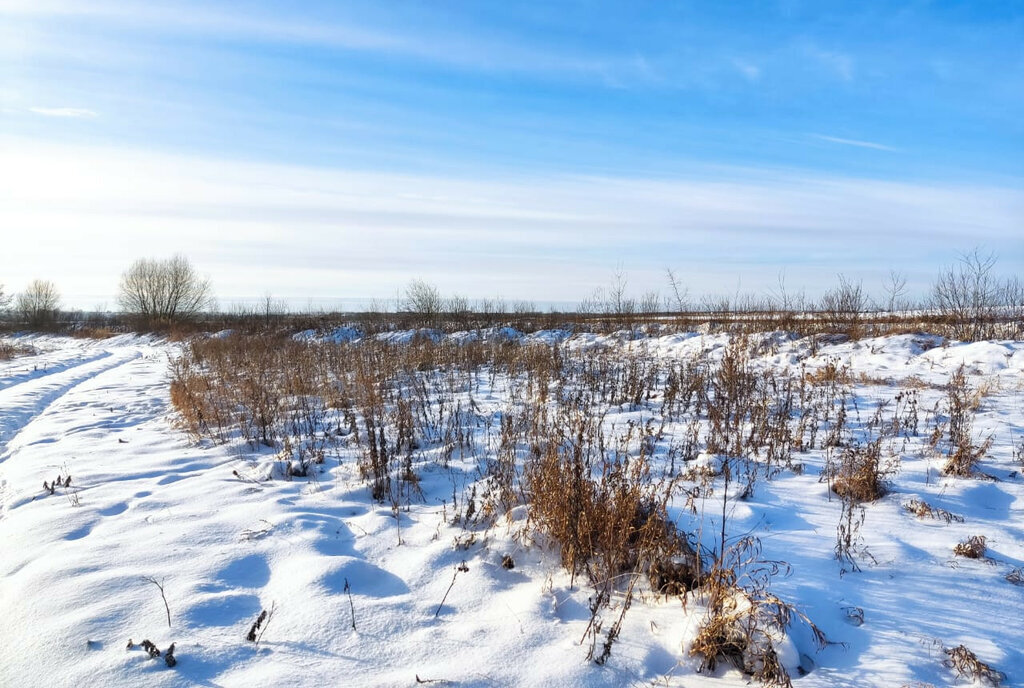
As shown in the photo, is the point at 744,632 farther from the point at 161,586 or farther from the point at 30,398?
the point at 30,398

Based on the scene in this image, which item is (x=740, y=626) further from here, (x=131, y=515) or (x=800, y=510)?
(x=131, y=515)

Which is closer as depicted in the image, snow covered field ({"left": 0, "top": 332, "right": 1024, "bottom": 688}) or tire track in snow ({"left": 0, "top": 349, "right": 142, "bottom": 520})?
snow covered field ({"left": 0, "top": 332, "right": 1024, "bottom": 688})

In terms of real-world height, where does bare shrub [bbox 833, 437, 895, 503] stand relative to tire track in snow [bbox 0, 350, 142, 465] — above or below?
above

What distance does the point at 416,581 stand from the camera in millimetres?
3334

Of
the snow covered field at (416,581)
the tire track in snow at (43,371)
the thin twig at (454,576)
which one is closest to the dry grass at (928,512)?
the snow covered field at (416,581)

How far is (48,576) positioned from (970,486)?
640 cm

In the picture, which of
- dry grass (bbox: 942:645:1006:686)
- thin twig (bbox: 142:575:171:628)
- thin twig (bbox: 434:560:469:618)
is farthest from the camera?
thin twig (bbox: 434:560:469:618)

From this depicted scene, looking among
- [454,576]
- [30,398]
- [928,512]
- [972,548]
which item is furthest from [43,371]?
[972,548]

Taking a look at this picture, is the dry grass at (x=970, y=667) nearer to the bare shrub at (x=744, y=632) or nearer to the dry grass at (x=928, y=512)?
the bare shrub at (x=744, y=632)

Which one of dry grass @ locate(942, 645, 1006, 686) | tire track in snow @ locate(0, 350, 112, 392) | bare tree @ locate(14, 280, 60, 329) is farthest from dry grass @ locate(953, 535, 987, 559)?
bare tree @ locate(14, 280, 60, 329)

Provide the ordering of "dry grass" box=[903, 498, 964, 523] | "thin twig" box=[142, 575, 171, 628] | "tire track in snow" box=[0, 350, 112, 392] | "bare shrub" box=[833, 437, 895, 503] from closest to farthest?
1. "thin twig" box=[142, 575, 171, 628]
2. "dry grass" box=[903, 498, 964, 523]
3. "bare shrub" box=[833, 437, 895, 503]
4. "tire track in snow" box=[0, 350, 112, 392]

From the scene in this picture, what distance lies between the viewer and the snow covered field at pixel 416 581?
2525 mm

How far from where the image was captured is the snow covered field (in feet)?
8.29

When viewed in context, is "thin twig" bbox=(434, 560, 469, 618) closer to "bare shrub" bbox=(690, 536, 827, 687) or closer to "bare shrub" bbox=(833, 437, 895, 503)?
"bare shrub" bbox=(690, 536, 827, 687)
